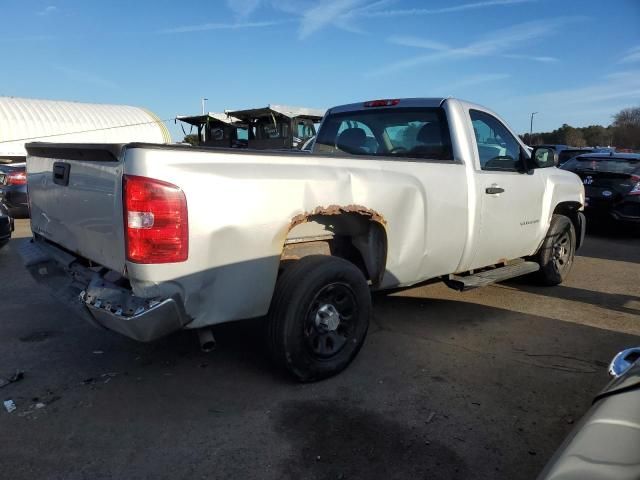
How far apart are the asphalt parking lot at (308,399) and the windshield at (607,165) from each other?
6.13 m

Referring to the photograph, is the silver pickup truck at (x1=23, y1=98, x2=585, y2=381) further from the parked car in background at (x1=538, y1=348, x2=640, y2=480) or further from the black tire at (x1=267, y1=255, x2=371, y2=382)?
the parked car in background at (x1=538, y1=348, x2=640, y2=480)

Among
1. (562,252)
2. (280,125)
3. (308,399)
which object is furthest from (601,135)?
(308,399)

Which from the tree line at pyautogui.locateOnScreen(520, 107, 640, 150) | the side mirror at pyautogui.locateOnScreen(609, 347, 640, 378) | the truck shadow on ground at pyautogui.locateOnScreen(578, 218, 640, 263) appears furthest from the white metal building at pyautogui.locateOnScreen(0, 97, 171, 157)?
the tree line at pyautogui.locateOnScreen(520, 107, 640, 150)

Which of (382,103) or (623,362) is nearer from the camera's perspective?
(623,362)

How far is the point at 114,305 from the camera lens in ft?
9.17

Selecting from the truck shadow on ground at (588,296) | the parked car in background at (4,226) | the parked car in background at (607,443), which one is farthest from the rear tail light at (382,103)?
the parked car in background at (4,226)

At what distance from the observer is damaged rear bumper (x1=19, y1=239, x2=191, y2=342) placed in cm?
270

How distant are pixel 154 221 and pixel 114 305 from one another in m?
0.55

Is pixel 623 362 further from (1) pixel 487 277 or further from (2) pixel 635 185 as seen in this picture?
(2) pixel 635 185

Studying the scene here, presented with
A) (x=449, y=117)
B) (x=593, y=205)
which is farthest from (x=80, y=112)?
(x=449, y=117)

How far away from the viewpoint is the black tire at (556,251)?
228 inches

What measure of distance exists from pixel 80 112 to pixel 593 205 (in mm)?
30489

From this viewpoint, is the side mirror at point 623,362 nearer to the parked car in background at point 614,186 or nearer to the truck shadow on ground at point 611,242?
the truck shadow on ground at point 611,242

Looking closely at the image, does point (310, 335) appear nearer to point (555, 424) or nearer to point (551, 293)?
point (555, 424)
